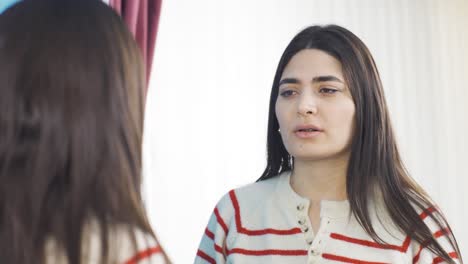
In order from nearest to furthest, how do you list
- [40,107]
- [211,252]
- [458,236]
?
[40,107] → [211,252] → [458,236]

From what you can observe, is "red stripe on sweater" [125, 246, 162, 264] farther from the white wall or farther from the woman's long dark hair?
the white wall

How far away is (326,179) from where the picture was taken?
162 centimetres

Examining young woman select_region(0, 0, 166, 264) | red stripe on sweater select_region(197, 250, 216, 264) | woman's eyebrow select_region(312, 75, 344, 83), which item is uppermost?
woman's eyebrow select_region(312, 75, 344, 83)

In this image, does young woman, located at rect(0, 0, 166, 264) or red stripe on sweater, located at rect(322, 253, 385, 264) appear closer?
young woman, located at rect(0, 0, 166, 264)

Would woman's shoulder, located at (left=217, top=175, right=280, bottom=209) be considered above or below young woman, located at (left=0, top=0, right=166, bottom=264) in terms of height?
below

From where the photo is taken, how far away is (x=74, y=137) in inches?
32.0

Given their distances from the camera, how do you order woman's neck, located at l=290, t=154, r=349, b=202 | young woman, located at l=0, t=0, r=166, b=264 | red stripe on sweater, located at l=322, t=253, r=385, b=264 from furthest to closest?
1. woman's neck, located at l=290, t=154, r=349, b=202
2. red stripe on sweater, located at l=322, t=253, r=385, b=264
3. young woman, located at l=0, t=0, r=166, b=264

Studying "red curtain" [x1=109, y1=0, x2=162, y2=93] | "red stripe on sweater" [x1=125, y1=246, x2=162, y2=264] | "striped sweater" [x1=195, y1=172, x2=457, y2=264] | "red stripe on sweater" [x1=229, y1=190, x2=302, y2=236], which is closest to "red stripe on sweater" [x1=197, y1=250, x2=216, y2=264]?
"striped sweater" [x1=195, y1=172, x2=457, y2=264]

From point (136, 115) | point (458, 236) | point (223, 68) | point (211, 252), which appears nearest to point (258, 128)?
point (223, 68)

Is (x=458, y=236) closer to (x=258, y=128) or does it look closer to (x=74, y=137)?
(x=258, y=128)

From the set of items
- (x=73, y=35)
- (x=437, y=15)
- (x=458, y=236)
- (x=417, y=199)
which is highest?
(x=437, y=15)

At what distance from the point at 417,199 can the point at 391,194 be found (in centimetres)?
7

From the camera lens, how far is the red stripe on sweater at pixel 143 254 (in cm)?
82

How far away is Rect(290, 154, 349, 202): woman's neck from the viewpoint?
1.62 metres
